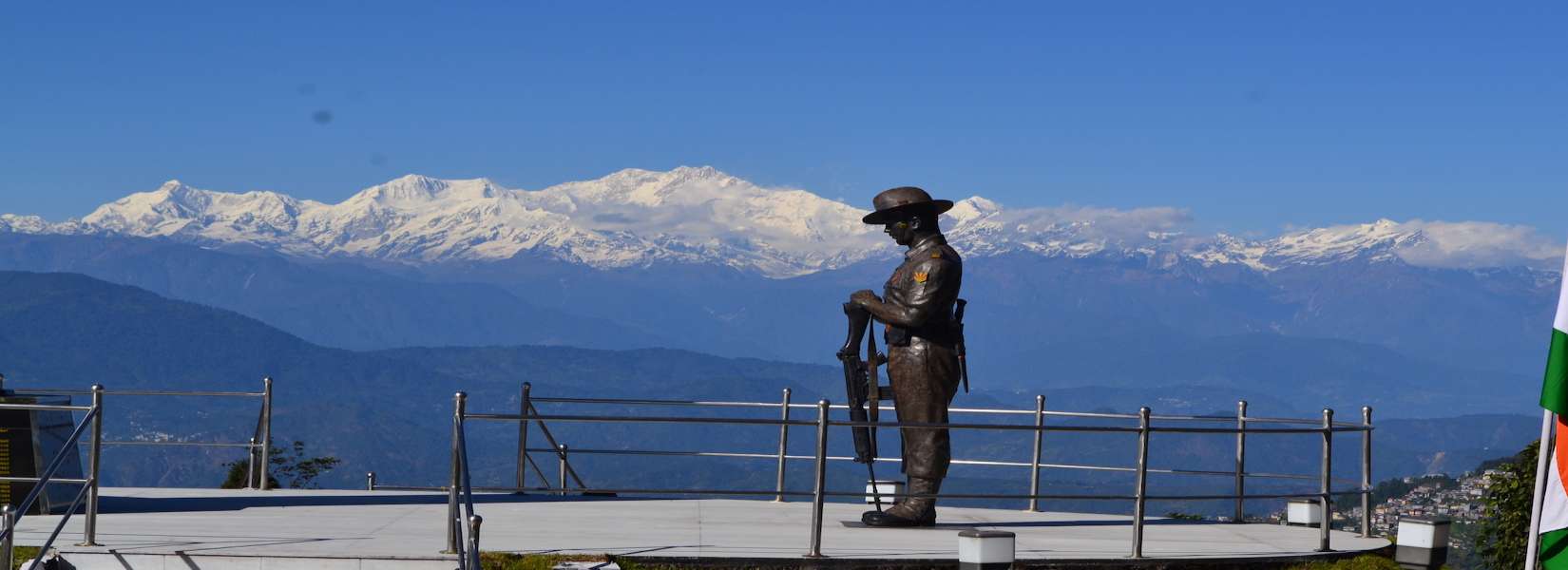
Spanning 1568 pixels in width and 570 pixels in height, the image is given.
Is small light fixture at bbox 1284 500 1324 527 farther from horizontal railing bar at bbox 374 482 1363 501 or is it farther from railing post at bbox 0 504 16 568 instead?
railing post at bbox 0 504 16 568

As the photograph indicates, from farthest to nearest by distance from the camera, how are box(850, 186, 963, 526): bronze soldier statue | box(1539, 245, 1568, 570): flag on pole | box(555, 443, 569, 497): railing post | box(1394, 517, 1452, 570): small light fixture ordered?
1. box(555, 443, 569, 497): railing post
2. box(850, 186, 963, 526): bronze soldier statue
3. box(1394, 517, 1452, 570): small light fixture
4. box(1539, 245, 1568, 570): flag on pole

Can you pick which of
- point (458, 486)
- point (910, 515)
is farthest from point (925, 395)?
→ point (458, 486)

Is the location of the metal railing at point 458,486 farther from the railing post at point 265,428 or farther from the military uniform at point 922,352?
the railing post at point 265,428

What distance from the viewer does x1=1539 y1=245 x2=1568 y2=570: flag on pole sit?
955 cm

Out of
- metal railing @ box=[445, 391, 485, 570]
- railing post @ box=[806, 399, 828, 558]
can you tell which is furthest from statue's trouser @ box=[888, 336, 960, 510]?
metal railing @ box=[445, 391, 485, 570]

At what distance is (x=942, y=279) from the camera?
13.4 m

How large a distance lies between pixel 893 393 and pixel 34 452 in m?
6.52

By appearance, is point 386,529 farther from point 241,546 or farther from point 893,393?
point 893,393

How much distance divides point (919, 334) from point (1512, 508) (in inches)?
411

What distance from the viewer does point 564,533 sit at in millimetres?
13047

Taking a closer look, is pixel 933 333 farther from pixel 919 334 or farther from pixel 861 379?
pixel 861 379

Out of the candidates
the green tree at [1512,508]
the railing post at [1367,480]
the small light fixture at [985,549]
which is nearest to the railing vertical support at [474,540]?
the small light fixture at [985,549]

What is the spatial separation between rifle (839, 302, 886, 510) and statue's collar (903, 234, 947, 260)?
1.87 feet

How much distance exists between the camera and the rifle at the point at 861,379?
550 inches
